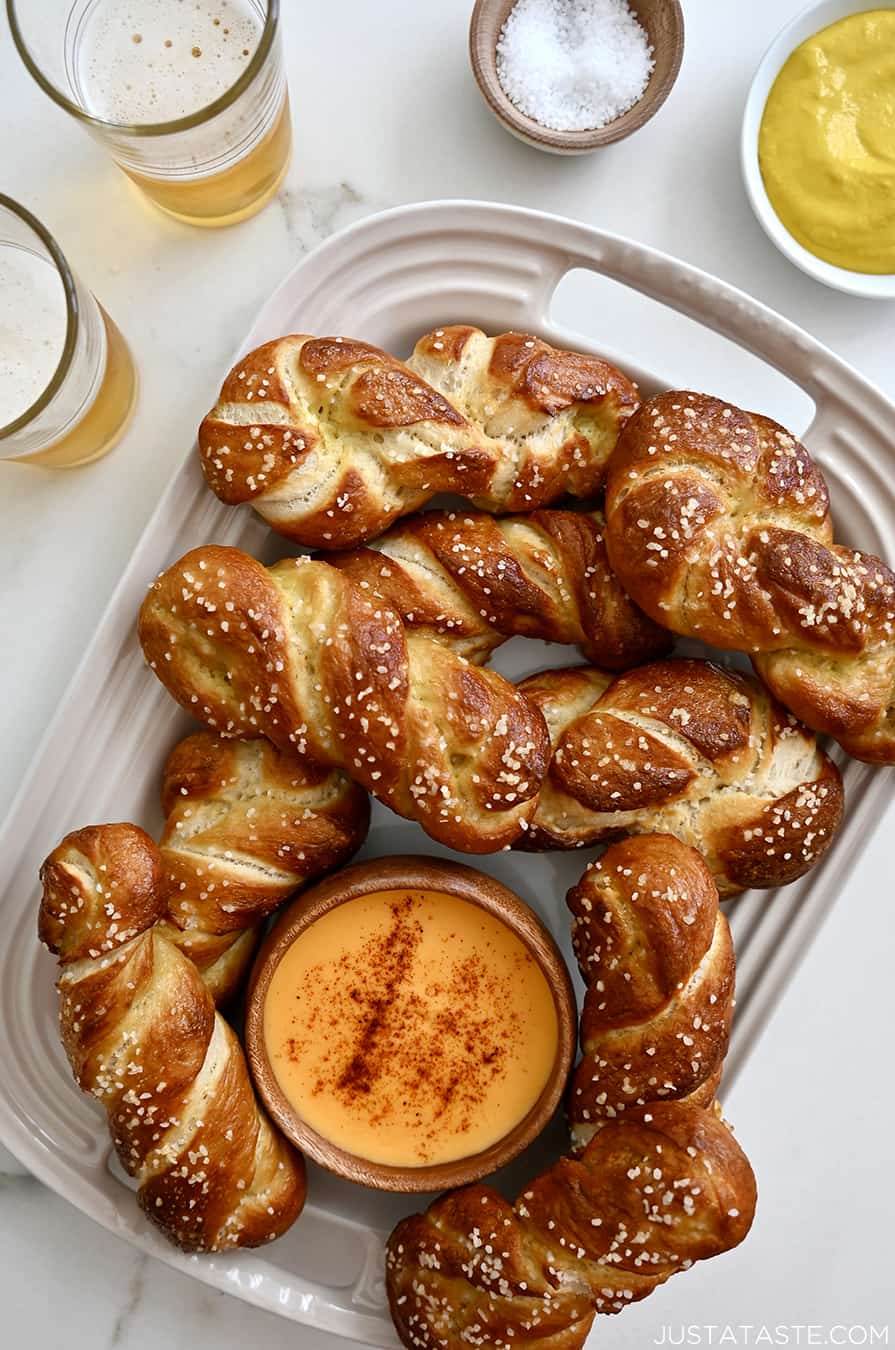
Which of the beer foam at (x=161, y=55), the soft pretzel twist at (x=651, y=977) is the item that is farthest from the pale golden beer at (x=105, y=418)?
the soft pretzel twist at (x=651, y=977)

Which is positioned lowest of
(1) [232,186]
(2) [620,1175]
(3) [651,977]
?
(2) [620,1175]

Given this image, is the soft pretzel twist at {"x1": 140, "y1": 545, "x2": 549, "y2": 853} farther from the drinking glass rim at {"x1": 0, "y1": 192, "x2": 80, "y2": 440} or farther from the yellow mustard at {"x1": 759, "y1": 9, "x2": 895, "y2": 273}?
the yellow mustard at {"x1": 759, "y1": 9, "x2": 895, "y2": 273}

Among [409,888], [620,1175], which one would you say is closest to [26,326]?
[409,888]

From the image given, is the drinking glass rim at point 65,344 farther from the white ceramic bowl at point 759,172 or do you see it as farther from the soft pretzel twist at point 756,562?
the white ceramic bowl at point 759,172

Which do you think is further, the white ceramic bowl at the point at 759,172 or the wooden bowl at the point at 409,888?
the white ceramic bowl at the point at 759,172

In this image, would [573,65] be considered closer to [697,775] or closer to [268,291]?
[268,291]

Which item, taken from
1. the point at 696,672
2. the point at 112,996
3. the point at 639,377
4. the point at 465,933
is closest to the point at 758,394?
the point at 639,377
